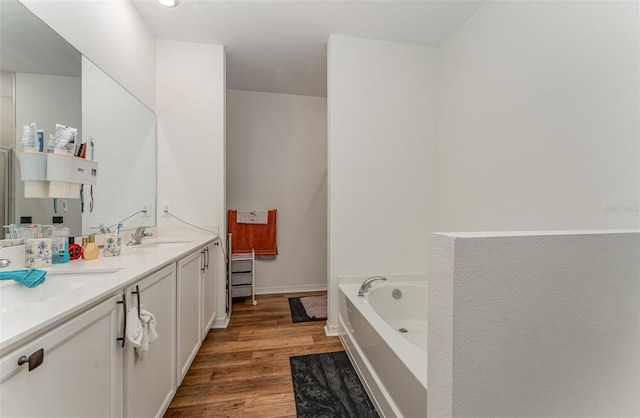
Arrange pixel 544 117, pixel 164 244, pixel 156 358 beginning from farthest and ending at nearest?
pixel 164 244
pixel 544 117
pixel 156 358

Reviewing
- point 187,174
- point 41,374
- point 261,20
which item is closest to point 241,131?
point 187,174

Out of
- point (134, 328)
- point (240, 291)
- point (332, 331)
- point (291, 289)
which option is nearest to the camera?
point (134, 328)

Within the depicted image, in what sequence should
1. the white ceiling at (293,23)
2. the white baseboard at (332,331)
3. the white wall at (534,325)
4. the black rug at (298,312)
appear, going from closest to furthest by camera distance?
the white wall at (534,325)
the white ceiling at (293,23)
the white baseboard at (332,331)
the black rug at (298,312)

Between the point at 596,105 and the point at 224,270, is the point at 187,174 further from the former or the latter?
the point at 596,105

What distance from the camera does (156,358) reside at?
1.11 m

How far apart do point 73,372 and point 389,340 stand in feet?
3.98

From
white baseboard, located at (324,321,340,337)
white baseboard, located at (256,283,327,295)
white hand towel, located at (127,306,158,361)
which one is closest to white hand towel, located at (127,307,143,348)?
white hand towel, located at (127,306,158,361)

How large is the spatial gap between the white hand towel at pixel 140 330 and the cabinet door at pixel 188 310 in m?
0.39

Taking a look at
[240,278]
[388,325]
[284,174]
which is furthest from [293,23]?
[240,278]

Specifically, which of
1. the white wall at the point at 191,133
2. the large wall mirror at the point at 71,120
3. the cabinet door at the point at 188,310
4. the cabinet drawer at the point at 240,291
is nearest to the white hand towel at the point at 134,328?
the cabinet door at the point at 188,310

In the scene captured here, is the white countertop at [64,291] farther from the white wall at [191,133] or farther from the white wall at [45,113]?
the white wall at [191,133]

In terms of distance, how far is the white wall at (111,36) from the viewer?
125 cm

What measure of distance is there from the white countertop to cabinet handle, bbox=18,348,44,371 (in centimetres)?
4

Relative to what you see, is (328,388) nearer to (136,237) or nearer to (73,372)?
(73,372)
